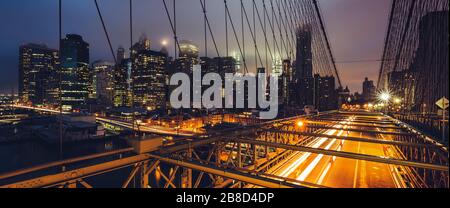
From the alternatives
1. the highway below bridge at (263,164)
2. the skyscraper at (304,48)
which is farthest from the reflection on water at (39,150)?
the highway below bridge at (263,164)

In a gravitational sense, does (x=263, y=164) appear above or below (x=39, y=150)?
above

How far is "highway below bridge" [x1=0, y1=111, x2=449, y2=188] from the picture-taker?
3.37 m

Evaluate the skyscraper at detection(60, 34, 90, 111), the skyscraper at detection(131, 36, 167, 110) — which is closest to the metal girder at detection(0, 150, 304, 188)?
the skyscraper at detection(60, 34, 90, 111)

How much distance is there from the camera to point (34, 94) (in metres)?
126

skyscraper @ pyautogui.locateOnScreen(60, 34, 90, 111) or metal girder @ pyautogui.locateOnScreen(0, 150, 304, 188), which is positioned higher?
skyscraper @ pyautogui.locateOnScreen(60, 34, 90, 111)

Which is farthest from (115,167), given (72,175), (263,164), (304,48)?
(304,48)

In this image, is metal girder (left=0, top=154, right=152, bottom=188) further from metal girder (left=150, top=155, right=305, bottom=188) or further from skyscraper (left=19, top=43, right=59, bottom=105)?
skyscraper (left=19, top=43, right=59, bottom=105)

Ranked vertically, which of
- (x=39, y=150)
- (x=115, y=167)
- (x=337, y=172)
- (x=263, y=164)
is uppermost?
(x=115, y=167)

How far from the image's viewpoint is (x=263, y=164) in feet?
30.6

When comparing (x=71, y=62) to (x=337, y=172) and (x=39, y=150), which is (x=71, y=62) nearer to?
(x=337, y=172)

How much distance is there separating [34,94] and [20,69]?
15873mm

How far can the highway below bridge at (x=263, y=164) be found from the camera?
3367 millimetres

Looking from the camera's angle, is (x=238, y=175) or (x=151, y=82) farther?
(x=151, y=82)
